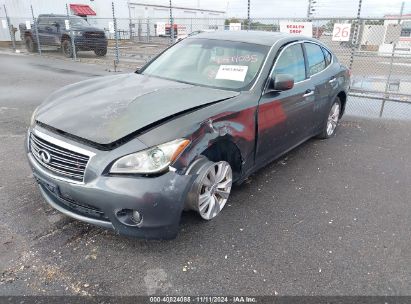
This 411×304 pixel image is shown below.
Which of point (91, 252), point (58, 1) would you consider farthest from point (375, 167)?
point (58, 1)

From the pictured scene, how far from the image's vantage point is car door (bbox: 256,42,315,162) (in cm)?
365

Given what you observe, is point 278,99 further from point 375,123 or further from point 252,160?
point 375,123

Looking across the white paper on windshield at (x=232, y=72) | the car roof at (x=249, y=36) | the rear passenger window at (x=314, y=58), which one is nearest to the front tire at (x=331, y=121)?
the rear passenger window at (x=314, y=58)

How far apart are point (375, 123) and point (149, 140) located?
560 cm

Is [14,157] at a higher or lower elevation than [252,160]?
lower

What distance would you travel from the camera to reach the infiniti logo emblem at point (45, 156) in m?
2.78

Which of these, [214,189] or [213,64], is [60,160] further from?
[213,64]

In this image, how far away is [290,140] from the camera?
4.29m

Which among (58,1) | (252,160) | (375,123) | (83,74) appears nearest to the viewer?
(252,160)

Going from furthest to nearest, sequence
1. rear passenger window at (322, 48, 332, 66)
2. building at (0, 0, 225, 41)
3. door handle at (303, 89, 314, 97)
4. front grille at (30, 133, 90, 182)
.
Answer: building at (0, 0, 225, 41) → rear passenger window at (322, 48, 332, 66) → door handle at (303, 89, 314, 97) → front grille at (30, 133, 90, 182)

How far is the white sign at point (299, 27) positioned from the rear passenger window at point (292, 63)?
5250mm

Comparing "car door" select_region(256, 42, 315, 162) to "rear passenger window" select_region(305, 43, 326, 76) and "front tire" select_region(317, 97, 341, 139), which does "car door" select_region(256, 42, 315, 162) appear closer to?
"rear passenger window" select_region(305, 43, 326, 76)

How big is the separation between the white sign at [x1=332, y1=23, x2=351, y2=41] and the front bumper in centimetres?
802

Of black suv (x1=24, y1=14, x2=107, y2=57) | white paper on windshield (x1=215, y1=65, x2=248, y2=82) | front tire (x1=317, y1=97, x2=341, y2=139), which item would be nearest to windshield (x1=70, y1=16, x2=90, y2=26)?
black suv (x1=24, y1=14, x2=107, y2=57)
